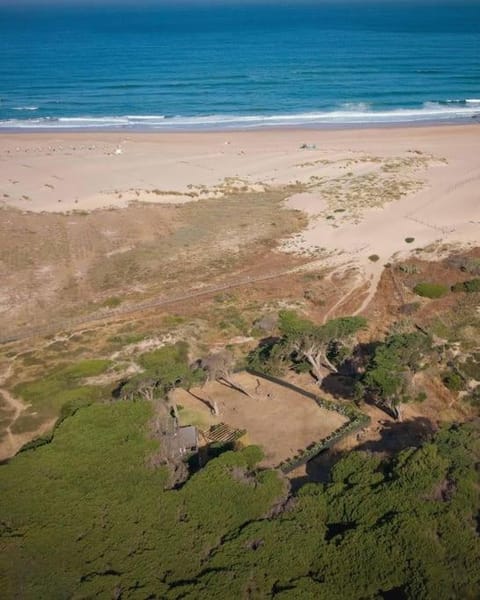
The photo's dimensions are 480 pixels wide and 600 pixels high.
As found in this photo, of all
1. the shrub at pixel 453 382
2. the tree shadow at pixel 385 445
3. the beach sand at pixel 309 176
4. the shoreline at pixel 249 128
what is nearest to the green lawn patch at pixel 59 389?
the tree shadow at pixel 385 445

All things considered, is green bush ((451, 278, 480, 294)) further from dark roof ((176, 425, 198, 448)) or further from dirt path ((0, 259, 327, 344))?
dark roof ((176, 425, 198, 448))

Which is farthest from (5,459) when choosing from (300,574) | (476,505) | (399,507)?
(476,505)

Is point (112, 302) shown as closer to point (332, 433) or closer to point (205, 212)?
point (205, 212)

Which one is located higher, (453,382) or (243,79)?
(243,79)

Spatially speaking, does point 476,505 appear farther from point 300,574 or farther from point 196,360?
point 196,360

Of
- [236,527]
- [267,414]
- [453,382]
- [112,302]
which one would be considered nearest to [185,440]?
[267,414]

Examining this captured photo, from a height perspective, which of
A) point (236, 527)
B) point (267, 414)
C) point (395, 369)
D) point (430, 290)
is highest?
point (395, 369)

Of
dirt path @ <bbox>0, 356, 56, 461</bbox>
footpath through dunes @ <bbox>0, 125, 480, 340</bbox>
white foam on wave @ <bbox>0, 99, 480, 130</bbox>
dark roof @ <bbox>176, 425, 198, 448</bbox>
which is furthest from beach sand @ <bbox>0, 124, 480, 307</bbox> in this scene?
dirt path @ <bbox>0, 356, 56, 461</bbox>
